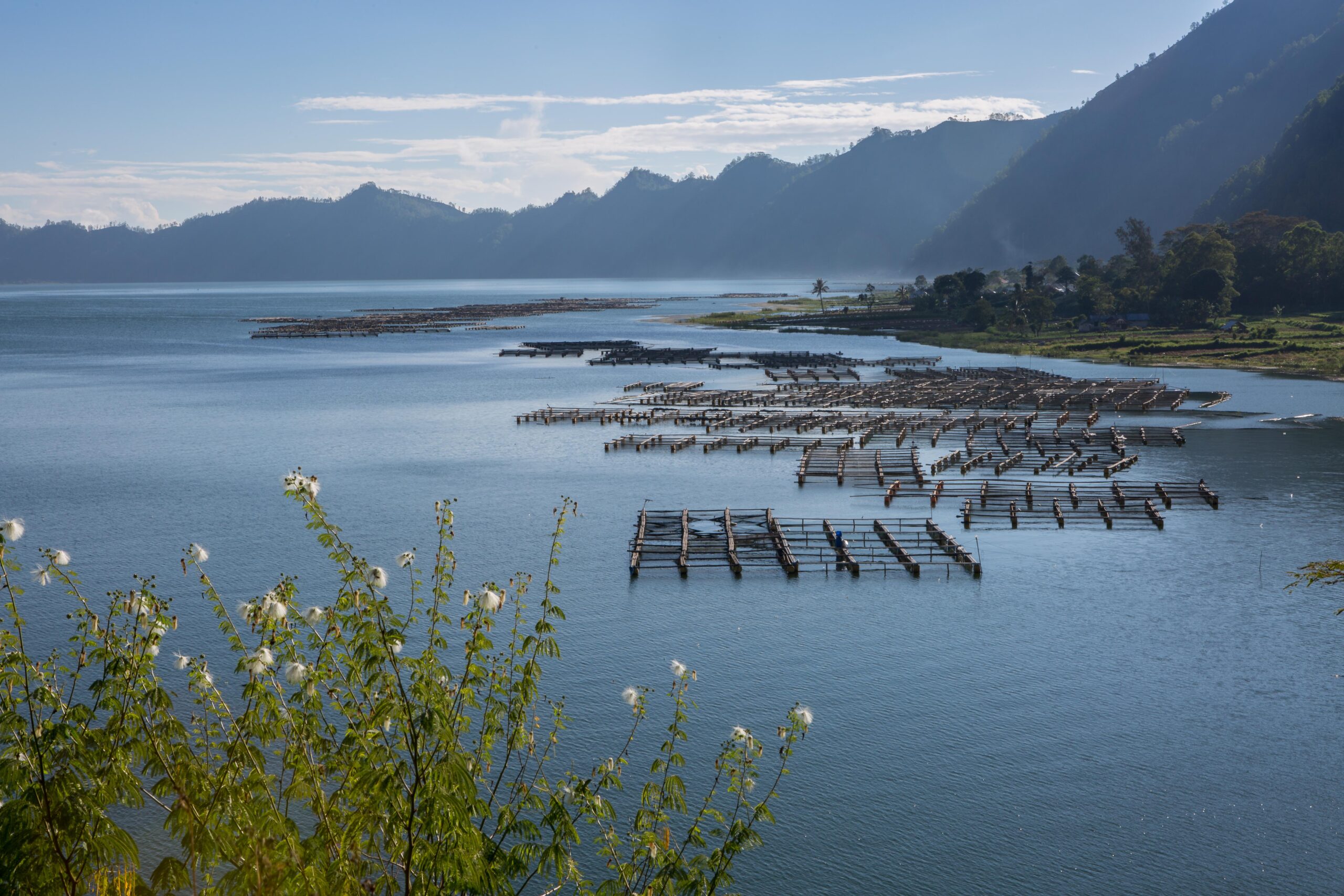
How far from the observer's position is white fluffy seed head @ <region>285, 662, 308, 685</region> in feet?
28.2

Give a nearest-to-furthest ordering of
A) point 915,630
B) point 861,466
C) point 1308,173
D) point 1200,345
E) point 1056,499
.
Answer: point 915,630, point 1056,499, point 861,466, point 1200,345, point 1308,173

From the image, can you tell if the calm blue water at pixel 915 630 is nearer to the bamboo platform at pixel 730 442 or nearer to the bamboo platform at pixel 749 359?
the bamboo platform at pixel 730 442

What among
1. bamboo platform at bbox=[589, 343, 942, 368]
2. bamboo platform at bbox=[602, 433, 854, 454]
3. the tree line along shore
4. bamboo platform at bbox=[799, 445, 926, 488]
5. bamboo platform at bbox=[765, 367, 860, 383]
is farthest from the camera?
the tree line along shore

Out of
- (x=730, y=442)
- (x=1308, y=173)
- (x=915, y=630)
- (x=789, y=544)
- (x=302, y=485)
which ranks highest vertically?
(x=1308, y=173)

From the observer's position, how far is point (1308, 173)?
540ft

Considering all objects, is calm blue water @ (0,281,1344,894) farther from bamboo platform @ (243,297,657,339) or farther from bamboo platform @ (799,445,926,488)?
bamboo platform @ (243,297,657,339)

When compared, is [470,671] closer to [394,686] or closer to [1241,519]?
[394,686]

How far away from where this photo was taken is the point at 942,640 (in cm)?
2864

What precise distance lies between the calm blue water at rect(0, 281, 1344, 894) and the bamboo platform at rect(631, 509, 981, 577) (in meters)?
0.97

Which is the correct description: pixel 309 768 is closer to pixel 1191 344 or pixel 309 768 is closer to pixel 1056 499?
pixel 1056 499

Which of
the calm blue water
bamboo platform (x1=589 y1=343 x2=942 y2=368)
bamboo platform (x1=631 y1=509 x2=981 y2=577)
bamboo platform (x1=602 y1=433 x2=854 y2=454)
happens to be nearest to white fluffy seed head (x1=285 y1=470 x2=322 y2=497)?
the calm blue water

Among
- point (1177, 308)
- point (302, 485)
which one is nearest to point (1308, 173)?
point (1177, 308)

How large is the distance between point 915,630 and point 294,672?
23160 millimetres

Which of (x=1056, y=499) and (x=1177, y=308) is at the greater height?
(x=1177, y=308)
